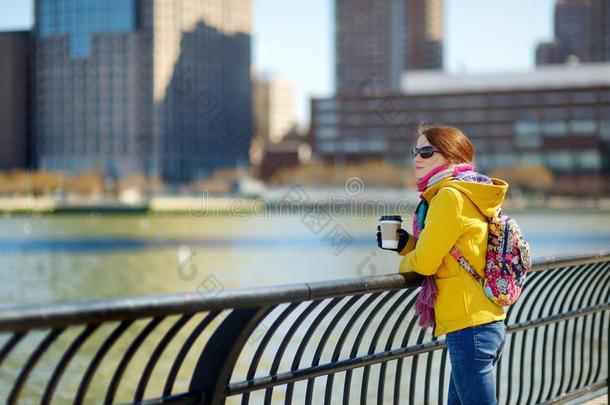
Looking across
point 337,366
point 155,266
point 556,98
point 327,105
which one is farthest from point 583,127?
point 337,366

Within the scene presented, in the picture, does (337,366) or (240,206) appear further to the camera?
(240,206)

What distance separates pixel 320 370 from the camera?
11.9 ft

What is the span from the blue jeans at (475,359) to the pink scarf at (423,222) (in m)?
0.14

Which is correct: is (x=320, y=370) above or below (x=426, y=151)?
below

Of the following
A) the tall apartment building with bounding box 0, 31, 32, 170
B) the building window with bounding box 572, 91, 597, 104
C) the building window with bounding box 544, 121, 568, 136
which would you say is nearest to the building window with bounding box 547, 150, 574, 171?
the building window with bounding box 544, 121, 568, 136

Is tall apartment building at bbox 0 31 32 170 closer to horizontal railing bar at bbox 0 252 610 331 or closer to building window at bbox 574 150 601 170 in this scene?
building window at bbox 574 150 601 170

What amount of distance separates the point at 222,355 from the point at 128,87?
163236 millimetres

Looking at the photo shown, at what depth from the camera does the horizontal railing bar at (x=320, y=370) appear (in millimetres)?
3361

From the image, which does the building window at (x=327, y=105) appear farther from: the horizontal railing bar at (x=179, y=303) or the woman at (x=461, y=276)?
the horizontal railing bar at (x=179, y=303)

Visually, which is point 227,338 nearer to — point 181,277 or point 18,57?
point 181,277

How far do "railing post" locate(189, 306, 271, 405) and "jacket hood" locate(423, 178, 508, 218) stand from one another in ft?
3.47

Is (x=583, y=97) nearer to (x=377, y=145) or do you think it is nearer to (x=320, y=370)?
(x=377, y=145)

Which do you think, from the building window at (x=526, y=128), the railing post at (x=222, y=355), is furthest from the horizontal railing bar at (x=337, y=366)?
the building window at (x=526, y=128)

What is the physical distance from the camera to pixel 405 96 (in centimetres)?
12338
